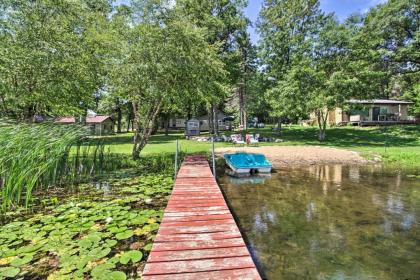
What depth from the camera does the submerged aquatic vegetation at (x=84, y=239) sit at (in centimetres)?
373

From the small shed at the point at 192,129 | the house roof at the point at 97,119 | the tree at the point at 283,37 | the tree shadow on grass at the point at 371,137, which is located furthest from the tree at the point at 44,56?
the house roof at the point at 97,119

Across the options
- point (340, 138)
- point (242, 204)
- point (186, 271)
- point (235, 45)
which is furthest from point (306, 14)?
point (186, 271)

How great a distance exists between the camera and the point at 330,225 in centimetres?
578

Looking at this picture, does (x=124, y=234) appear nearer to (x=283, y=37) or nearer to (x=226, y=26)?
(x=283, y=37)

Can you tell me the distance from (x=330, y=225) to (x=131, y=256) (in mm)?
4220

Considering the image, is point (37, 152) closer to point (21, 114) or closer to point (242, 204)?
point (242, 204)

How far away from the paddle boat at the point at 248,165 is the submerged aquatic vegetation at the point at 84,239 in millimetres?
4701

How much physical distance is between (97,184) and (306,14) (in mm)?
26107

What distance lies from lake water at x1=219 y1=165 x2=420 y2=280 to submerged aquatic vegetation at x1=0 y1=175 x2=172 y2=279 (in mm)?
2077

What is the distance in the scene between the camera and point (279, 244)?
16.1ft

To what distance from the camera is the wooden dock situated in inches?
112

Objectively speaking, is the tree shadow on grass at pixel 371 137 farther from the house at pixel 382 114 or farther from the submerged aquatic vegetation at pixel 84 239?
the submerged aquatic vegetation at pixel 84 239

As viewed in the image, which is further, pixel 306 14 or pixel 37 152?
pixel 306 14

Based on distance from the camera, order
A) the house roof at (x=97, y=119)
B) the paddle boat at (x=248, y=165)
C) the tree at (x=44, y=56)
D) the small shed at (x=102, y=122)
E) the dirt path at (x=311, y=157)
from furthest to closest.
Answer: the house roof at (x=97, y=119) → the small shed at (x=102, y=122) → the dirt path at (x=311, y=157) → the paddle boat at (x=248, y=165) → the tree at (x=44, y=56)
